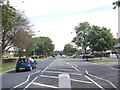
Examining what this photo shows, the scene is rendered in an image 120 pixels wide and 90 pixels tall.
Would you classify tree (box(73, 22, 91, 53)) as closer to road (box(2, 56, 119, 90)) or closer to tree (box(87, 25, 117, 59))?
tree (box(87, 25, 117, 59))

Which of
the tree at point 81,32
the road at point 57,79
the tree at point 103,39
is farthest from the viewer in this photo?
the tree at point 81,32

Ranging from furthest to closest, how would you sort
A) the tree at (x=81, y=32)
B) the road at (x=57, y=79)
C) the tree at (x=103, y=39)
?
the tree at (x=81, y=32) → the tree at (x=103, y=39) → the road at (x=57, y=79)

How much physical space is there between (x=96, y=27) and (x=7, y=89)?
108 ft

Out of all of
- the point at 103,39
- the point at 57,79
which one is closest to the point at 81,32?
the point at 103,39

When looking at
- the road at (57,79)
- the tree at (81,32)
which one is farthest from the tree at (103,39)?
the tree at (81,32)

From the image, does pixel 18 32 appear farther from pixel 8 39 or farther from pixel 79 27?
pixel 79 27

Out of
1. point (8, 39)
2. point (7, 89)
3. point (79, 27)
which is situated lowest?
point (7, 89)

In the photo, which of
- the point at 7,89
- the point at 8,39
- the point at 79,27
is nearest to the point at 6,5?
the point at 7,89

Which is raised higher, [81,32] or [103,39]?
[81,32]

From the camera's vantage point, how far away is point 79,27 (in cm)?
7212

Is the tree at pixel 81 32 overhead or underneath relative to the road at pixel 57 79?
overhead

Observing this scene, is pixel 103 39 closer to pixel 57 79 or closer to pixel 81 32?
pixel 57 79

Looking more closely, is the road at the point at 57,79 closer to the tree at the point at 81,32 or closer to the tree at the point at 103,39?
the tree at the point at 103,39

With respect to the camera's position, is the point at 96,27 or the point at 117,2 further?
the point at 96,27
